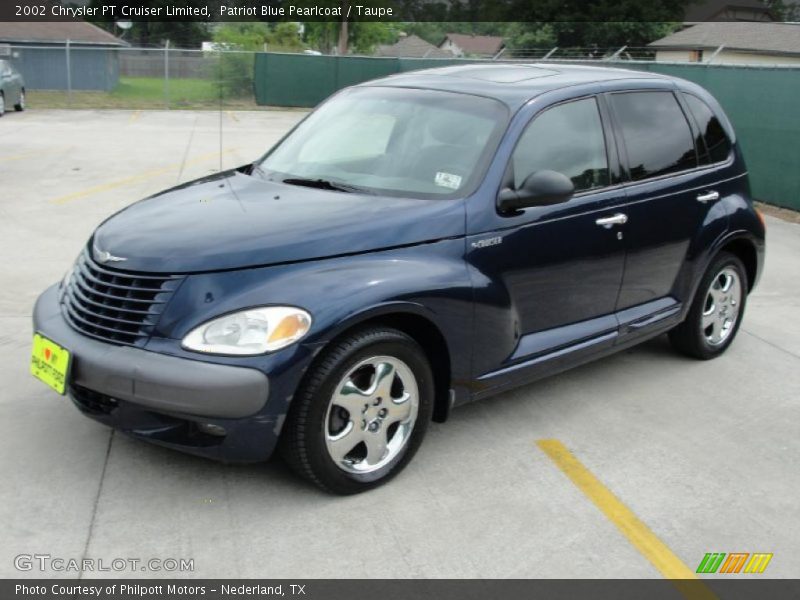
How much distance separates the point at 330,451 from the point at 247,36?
58964 mm

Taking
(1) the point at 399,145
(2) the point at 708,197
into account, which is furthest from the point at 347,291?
(2) the point at 708,197

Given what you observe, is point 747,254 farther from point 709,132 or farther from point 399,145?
point 399,145

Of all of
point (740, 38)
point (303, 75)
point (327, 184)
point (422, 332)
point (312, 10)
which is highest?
point (327, 184)

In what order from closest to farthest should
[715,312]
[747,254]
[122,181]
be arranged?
[715,312]
[747,254]
[122,181]

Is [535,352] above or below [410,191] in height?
below

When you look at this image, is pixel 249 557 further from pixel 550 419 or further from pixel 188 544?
pixel 550 419

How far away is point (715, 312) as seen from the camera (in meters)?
5.99

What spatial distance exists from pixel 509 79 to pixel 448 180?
0.91 metres

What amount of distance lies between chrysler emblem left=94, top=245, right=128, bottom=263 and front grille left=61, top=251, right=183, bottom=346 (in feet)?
0.11

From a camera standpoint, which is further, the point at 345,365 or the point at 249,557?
the point at 345,365
